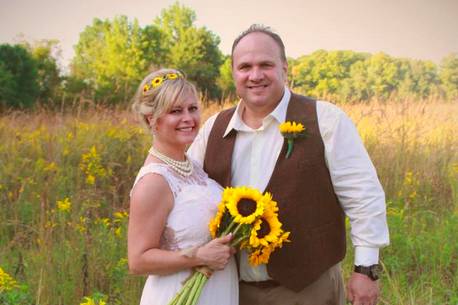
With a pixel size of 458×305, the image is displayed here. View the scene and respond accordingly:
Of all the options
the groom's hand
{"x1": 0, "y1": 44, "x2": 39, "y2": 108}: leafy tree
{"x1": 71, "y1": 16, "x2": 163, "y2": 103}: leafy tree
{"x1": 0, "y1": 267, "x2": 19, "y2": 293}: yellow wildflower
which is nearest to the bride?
the groom's hand

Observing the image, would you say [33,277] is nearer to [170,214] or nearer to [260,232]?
[170,214]

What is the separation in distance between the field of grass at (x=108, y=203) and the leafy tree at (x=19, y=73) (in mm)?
15019

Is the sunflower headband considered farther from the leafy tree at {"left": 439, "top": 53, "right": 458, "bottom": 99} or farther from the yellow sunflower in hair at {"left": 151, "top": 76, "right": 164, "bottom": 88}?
the leafy tree at {"left": 439, "top": 53, "right": 458, "bottom": 99}

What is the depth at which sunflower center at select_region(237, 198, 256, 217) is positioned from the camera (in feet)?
6.80

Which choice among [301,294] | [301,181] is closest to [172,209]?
[301,181]

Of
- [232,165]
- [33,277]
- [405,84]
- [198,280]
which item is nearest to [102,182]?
[33,277]

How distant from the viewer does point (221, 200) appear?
2.32m

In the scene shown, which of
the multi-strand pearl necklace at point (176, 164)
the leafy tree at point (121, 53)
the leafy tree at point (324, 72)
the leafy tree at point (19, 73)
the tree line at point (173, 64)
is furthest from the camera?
the leafy tree at point (121, 53)

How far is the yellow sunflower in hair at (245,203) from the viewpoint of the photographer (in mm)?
2053

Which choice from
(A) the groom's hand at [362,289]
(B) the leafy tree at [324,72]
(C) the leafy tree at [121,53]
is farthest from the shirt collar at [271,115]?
(C) the leafy tree at [121,53]

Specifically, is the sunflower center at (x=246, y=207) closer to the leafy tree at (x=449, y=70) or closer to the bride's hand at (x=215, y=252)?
the bride's hand at (x=215, y=252)

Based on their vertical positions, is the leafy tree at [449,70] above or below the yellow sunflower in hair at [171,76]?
above

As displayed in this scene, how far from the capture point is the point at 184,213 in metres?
2.22

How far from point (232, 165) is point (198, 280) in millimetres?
642
